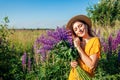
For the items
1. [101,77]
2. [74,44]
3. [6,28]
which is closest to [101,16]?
[6,28]

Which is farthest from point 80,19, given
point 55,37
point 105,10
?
point 105,10

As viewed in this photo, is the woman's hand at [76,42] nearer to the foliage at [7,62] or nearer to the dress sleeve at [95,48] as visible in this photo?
the dress sleeve at [95,48]

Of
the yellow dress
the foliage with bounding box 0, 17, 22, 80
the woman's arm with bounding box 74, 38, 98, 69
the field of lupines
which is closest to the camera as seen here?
the woman's arm with bounding box 74, 38, 98, 69

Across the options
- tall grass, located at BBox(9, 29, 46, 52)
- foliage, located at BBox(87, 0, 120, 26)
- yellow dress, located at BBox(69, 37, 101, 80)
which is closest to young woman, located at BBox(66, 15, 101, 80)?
yellow dress, located at BBox(69, 37, 101, 80)

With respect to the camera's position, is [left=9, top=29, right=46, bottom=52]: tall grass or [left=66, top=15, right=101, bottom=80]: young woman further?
[left=9, top=29, right=46, bottom=52]: tall grass

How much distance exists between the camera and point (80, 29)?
185 inches

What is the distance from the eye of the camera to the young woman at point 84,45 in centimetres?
447

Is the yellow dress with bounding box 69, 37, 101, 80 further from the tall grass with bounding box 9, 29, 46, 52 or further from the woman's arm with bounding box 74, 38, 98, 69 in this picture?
the tall grass with bounding box 9, 29, 46, 52

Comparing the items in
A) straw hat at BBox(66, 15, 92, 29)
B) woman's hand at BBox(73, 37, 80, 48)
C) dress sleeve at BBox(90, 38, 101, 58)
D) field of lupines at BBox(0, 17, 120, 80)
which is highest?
straw hat at BBox(66, 15, 92, 29)

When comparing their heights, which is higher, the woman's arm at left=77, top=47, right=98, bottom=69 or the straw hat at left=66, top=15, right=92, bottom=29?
the straw hat at left=66, top=15, right=92, bottom=29

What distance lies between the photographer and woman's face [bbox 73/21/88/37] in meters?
4.69

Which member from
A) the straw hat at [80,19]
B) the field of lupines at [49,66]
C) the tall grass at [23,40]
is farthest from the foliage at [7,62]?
the straw hat at [80,19]

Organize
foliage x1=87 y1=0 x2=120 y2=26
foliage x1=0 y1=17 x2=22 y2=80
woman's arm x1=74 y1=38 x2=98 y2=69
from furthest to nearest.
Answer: foliage x1=87 y1=0 x2=120 y2=26 → foliage x1=0 y1=17 x2=22 y2=80 → woman's arm x1=74 y1=38 x2=98 y2=69

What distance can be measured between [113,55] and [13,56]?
7.31ft
